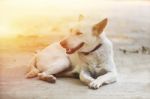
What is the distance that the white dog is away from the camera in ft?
4.94

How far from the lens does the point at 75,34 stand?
4.94 ft

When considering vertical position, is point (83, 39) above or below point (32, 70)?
above

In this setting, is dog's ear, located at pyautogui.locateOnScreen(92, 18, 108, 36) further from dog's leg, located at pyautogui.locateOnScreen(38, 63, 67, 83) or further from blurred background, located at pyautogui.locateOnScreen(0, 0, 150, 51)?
dog's leg, located at pyautogui.locateOnScreen(38, 63, 67, 83)

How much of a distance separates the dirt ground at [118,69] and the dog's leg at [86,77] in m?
0.02

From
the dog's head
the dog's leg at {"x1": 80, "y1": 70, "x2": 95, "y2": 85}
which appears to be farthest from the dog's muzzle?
the dog's leg at {"x1": 80, "y1": 70, "x2": 95, "y2": 85}

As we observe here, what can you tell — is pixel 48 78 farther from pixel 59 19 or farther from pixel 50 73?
pixel 59 19

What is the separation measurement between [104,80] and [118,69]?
10 centimetres

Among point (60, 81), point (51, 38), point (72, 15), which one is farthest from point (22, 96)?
point (72, 15)

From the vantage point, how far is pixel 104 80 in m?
1.52

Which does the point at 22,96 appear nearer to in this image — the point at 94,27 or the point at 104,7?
the point at 94,27

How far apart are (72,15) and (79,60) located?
21 centimetres

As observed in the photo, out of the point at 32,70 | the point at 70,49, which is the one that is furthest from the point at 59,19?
the point at 32,70

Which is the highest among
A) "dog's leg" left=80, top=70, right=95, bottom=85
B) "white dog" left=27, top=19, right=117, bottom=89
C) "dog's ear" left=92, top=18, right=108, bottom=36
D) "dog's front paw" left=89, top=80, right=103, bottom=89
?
"dog's ear" left=92, top=18, right=108, bottom=36

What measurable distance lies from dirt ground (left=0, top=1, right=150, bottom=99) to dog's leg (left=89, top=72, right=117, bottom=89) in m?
0.02
